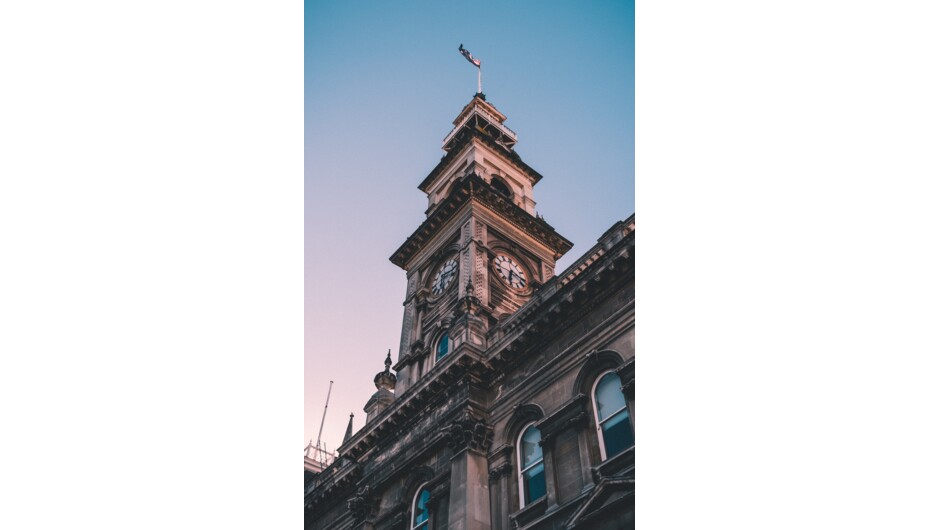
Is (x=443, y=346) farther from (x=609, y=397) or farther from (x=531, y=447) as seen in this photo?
(x=609, y=397)

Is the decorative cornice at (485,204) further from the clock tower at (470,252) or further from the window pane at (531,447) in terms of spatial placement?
the window pane at (531,447)

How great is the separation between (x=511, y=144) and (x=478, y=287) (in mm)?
15782

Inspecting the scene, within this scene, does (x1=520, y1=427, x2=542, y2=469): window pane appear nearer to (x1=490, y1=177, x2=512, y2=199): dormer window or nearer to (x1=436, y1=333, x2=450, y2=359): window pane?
(x1=436, y1=333, x2=450, y2=359): window pane

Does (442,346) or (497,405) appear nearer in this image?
(497,405)

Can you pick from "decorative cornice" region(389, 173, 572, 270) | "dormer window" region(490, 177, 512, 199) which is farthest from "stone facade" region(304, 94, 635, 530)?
"dormer window" region(490, 177, 512, 199)

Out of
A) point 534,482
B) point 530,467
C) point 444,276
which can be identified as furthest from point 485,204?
point 534,482

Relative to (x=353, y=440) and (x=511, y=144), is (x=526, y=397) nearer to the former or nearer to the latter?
(x=353, y=440)

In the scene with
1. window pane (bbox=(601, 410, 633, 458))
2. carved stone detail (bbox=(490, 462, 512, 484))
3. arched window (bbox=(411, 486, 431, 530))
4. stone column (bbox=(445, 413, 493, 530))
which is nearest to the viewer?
window pane (bbox=(601, 410, 633, 458))

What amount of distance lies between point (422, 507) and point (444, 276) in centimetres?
1212

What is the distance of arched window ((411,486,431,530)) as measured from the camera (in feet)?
70.3

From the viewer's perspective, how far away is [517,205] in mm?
34594

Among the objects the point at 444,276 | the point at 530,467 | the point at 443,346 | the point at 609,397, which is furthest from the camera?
the point at 444,276

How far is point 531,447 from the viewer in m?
19.3

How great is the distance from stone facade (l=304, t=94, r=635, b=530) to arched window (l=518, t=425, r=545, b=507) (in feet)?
0.21
